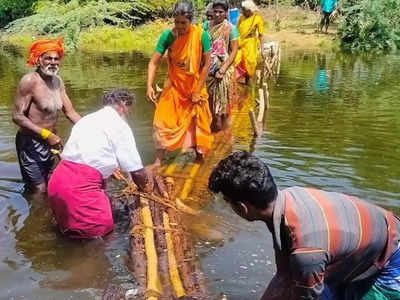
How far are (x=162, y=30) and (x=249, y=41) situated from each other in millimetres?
11468

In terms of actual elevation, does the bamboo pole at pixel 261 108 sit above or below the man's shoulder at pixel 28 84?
below

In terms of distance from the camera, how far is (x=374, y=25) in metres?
18.2

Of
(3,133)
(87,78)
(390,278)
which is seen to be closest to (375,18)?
(87,78)

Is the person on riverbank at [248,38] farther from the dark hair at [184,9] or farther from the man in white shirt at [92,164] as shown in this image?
the man in white shirt at [92,164]

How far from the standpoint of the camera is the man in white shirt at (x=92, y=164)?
425 centimetres

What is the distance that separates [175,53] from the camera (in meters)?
6.15

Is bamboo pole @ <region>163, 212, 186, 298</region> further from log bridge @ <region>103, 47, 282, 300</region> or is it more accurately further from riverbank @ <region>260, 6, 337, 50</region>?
riverbank @ <region>260, 6, 337, 50</region>

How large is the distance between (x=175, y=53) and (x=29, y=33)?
62.9 ft

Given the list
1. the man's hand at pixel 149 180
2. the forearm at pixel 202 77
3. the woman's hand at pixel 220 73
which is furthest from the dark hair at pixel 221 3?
the man's hand at pixel 149 180

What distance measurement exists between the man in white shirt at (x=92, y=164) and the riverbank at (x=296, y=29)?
15217 millimetres

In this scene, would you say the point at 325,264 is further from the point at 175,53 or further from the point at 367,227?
the point at 175,53

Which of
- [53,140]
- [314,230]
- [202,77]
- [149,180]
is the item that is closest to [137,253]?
[149,180]

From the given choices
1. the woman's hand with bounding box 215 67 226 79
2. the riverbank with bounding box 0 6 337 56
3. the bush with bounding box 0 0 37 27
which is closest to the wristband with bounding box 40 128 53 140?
the woman's hand with bounding box 215 67 226 79

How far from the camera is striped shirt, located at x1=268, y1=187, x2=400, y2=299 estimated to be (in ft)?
7.20
